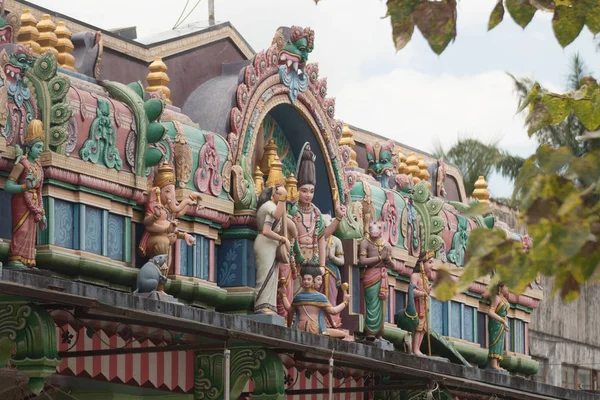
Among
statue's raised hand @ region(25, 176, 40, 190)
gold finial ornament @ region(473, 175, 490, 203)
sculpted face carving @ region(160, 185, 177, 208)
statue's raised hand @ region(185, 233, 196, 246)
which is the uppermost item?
gold finial ornament @ region(473, 175, 490, 203)

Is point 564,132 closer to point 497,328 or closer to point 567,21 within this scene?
point 497,328

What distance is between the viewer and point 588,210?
669cm

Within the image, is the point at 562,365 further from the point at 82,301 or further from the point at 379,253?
the point at 82,301

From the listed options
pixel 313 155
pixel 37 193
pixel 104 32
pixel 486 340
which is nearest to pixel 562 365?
pixel 486 340

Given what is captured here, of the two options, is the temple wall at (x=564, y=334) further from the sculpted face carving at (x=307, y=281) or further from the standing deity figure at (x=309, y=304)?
the sculpted face carving at (x=307, y=281)

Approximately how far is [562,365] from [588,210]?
2625cm

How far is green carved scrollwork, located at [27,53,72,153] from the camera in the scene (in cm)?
1581

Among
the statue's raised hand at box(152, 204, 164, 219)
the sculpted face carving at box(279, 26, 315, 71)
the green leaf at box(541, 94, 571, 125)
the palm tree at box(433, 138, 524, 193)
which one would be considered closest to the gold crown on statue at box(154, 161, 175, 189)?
the statue's raised hand at box(152, 204, 164, 219)

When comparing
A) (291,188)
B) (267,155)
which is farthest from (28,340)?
(267,155)

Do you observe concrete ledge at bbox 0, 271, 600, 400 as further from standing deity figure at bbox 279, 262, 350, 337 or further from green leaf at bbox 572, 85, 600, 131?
green leaf at bbox 572, 85, 600, 131

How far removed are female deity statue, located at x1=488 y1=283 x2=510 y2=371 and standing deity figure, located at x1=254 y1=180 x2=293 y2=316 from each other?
295 inches

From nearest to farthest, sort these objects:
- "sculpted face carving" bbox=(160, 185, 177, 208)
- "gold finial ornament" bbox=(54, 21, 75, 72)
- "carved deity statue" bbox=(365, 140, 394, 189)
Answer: "gold finial ornament" bbox=(54, 21, 75, 72)
"sculpted face carving" bbox=(160, 185, 177, 208)
"carved deity statue" bbox=(365, 140, 394, 189)

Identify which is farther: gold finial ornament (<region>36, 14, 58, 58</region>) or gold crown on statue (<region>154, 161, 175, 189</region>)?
gold crown on statue (<region>154, 161, 175, 189</region>)

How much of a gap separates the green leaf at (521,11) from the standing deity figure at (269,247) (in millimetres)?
11081
